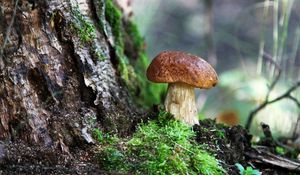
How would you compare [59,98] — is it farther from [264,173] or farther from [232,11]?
[232,11]

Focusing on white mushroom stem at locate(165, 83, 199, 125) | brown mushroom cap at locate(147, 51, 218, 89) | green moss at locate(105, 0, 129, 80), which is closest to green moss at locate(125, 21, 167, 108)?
green moss at locate(105, 0, 129, 80)

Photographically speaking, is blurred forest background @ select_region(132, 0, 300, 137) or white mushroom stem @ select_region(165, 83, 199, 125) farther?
blurred forest background @ select_region(132, 0, 300, 137)

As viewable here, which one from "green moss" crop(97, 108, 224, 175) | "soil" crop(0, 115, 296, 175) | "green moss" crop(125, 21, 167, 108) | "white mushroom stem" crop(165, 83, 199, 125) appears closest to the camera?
"soil" crop(0, 115, 296, 175)

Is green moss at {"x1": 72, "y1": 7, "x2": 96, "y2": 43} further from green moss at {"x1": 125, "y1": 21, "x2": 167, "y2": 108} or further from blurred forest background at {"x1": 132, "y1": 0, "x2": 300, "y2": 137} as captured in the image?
blurred forest background at {"x1": 132, "y1": 0, "x2": 300, "y2": 137}

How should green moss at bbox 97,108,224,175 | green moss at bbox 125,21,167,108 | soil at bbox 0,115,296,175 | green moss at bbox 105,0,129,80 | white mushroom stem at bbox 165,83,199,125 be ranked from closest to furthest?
soil at bbox 0,115,296,175 < green moss at bbox 97,108,224,175 < white mushroom stem at bbox 165,83,199,125 < green moss at bbox 105,0,129,80 < green moss at bbox 125,21,167,108

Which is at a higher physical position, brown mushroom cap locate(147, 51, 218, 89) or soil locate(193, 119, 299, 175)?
brown mushroom cap locate(147, 51, 218, 89)

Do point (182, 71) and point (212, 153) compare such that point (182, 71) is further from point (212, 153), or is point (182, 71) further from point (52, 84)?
point (52, 84)
